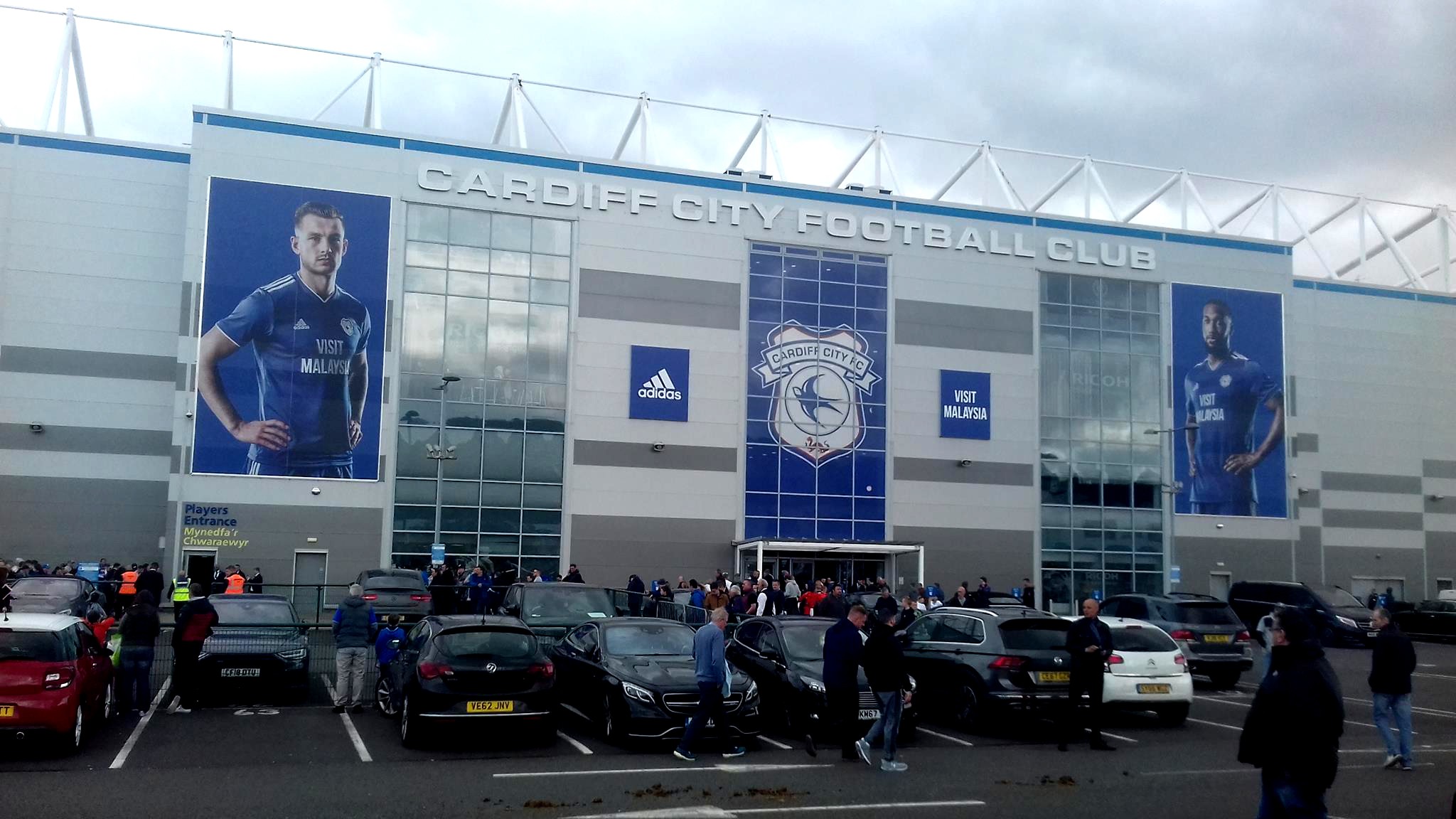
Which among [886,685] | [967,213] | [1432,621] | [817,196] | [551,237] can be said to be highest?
[817,196]

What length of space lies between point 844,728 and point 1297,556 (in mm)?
39632

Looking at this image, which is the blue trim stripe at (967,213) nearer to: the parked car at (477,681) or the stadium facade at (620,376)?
the stadium facade at (620,376)

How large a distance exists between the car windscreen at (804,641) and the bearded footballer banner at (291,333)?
23233mm

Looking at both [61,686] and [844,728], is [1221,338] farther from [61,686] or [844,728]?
[61,686]

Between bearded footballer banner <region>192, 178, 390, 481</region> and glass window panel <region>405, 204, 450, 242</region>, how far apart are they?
33.0 inches

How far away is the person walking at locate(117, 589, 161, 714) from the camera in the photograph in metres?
14.8

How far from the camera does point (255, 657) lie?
16.0m

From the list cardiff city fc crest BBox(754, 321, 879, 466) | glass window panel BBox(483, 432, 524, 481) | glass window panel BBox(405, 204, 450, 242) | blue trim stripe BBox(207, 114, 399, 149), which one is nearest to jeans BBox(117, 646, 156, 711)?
glass window panel BBox(483, 432, 524, 481)

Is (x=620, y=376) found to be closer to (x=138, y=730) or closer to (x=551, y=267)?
(x=551, y=267)

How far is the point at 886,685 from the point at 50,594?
15196mm

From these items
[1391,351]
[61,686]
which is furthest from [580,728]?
[1391,351]

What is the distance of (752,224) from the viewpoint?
39.8m

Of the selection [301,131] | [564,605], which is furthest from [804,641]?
[301,131]

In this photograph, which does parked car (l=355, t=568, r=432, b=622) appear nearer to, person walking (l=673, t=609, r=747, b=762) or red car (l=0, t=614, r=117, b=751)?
red car (l=0, t=614, r=117, b=751)
